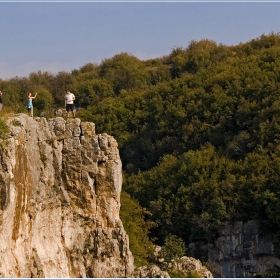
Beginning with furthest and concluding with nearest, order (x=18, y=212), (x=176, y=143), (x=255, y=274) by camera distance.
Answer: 1. (x=176, y=143)
2. (x=255, y=274)
3. (x=18, y=212)

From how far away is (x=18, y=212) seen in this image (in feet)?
83.4

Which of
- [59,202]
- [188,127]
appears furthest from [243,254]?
[59,202]

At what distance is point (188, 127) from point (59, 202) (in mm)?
28752

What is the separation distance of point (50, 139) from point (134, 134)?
31.2 m

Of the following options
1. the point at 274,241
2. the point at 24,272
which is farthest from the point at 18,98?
the point at 24,272

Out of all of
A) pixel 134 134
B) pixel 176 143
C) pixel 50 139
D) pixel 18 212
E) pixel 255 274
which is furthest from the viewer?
pixel 134 134

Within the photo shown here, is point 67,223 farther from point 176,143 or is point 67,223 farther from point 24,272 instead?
point 176,143

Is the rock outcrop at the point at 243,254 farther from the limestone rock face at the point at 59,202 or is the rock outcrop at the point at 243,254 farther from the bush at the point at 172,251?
the limestone rock face at the point at 59,202

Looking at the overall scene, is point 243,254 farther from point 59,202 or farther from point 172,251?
point 59,202

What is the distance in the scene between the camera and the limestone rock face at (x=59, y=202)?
2509 centimetres

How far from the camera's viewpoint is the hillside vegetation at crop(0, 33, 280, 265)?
146 ft

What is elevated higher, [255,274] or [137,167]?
[137,167]

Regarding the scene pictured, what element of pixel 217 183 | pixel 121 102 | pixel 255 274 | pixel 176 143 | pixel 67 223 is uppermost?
pixel 121 102

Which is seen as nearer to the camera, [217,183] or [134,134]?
[217,183]
